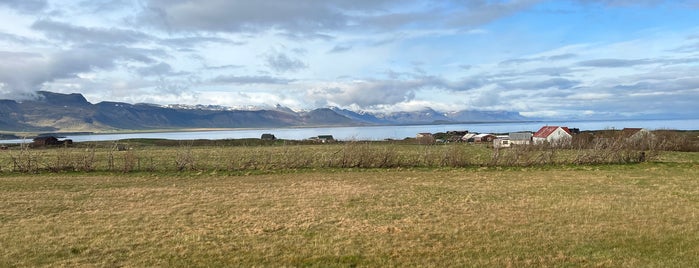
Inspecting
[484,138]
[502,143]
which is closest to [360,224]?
[502,143]

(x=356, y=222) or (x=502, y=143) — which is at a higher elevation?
(x=502, y=143)

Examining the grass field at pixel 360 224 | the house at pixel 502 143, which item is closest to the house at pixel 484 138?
the house at pixel 502 143

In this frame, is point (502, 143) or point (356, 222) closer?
point (356, 222)

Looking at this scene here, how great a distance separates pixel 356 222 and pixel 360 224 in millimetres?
323

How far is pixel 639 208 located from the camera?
1509 cm

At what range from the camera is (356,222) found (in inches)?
542

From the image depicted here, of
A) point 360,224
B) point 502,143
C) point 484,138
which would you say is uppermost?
point 484,138

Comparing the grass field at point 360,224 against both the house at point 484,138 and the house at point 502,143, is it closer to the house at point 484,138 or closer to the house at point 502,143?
the house at point 502,143

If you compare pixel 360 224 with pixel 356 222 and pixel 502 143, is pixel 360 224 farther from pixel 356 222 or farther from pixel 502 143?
pixel 502 143

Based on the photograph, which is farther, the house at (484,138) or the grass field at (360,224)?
the house at (484,138)

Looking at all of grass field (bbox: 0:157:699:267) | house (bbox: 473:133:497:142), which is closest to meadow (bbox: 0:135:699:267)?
grass field (bbox: 0:157:699:267)

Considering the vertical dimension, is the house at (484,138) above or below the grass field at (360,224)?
above

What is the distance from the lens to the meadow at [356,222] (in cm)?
988

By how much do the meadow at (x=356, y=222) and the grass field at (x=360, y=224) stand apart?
4 cm
